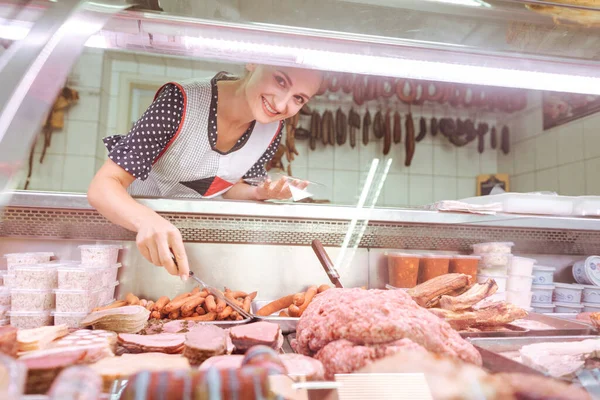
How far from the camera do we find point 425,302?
1.54 m

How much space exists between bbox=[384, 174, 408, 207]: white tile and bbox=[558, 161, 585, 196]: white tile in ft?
6.72

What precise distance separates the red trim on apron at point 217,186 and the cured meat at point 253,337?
1553mm

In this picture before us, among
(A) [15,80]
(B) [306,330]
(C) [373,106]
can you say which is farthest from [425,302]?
(C) [373,106]

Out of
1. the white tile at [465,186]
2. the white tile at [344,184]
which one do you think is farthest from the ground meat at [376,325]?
the white tile at [465,186]

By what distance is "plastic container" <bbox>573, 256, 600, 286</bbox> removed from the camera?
7.46ft

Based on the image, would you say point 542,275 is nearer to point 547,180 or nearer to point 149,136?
point 149,136

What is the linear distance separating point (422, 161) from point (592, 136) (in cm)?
223

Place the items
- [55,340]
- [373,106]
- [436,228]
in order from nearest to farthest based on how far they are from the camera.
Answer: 1. [55,340]
2. [436,228]
3. [373,106]

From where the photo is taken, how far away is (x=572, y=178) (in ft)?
16.2

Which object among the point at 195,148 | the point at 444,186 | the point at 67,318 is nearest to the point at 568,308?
the point at 195,148

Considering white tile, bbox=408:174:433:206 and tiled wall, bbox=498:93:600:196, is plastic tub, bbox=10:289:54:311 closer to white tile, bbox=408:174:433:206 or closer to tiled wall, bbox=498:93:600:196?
tiled wall, bbox=498:93:600:196

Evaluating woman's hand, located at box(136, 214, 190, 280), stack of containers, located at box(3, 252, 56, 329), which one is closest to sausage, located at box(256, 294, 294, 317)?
woman's hand, located at box(136, 214, 190, 280)

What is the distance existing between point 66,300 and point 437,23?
1808mm

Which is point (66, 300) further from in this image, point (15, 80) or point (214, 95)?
point (214, 95)
